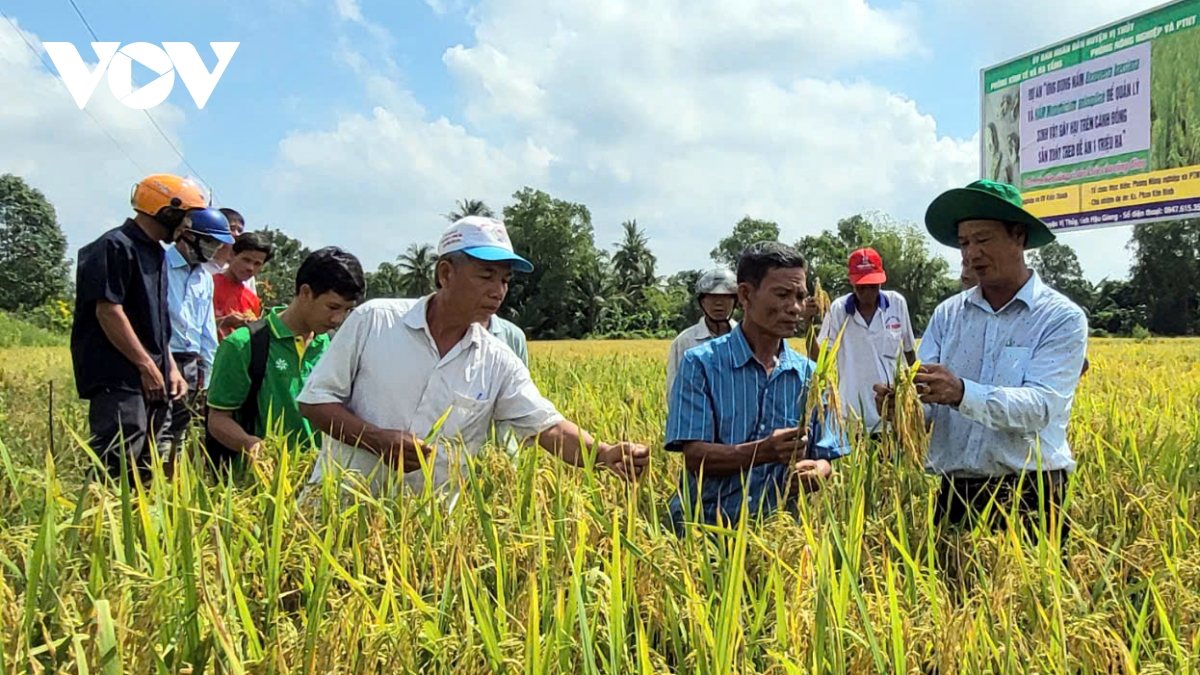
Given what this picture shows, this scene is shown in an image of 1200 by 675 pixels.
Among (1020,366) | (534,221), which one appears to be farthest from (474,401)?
(534,221)

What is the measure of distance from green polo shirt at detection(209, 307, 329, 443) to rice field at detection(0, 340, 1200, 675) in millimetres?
467

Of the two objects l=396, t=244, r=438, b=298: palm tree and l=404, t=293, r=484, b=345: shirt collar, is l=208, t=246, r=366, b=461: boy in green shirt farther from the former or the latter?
l=396, t=244, r=438, b=298: palm tree

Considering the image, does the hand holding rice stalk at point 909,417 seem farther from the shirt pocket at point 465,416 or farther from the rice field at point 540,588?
the shirt pocket at point 465,416

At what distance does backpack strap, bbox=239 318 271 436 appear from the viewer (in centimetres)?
248

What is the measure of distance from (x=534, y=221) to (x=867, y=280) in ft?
156

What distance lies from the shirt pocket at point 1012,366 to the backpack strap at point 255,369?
81.6 inches

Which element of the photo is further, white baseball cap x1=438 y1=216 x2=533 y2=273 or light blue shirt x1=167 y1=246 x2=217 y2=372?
light blue shirt x1=167 y1=246 x2=217 y2=372

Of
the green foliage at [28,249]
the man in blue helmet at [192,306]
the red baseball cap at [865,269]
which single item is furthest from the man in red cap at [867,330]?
the green foliage at [28,249]

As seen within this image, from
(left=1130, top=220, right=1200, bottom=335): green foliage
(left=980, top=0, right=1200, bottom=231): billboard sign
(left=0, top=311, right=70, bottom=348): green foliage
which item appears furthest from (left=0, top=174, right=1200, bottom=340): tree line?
(left=980, top=0, right=1200, bottom=231): billboard sign

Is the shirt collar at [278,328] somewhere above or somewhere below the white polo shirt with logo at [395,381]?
above

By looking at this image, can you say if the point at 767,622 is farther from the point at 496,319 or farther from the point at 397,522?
the point at 496,319

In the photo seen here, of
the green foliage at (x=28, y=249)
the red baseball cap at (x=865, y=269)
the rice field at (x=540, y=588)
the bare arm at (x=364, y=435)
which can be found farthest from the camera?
the green foliage at (x=28, y=249)

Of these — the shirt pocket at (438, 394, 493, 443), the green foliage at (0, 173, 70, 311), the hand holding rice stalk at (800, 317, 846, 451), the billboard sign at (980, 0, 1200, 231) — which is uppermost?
the green foliage at (0, 173, 70, 311)

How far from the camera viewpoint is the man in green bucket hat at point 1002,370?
1965 mm
